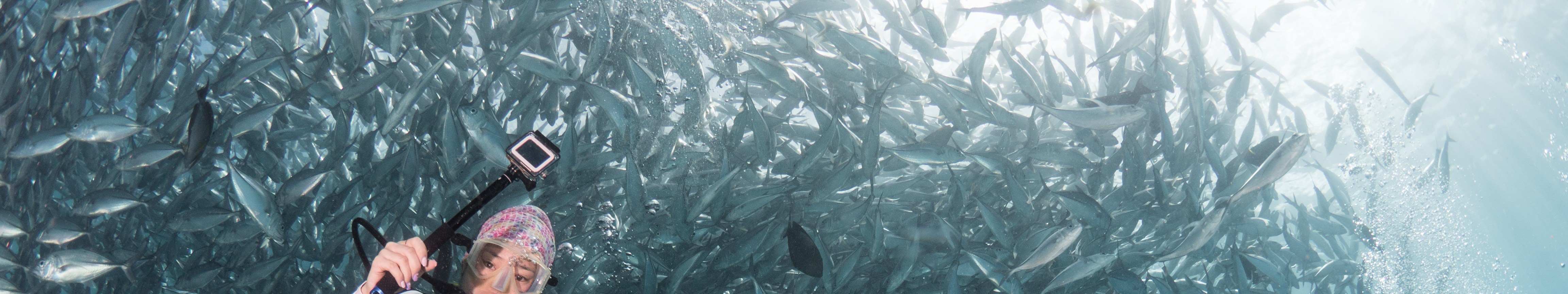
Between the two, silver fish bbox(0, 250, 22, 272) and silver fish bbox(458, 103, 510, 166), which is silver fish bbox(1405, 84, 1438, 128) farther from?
silver fish bbox(0, 250, 22, 272)

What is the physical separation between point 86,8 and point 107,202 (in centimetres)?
113

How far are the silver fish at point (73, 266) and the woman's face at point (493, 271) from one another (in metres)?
3.59

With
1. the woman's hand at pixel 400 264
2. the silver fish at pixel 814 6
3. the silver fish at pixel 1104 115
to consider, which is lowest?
the silver fish at pixel 1104 115

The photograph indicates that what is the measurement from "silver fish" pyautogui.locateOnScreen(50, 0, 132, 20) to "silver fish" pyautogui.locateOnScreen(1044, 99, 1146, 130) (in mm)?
5109

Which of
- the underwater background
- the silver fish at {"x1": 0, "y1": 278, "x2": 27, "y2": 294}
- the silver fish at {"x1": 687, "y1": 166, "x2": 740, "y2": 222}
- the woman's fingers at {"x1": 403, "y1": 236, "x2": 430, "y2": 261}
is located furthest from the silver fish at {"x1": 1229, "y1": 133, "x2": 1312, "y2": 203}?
the silver fish at {"x1": 0, "y1": 278, "x2": 27, "y2": 294}

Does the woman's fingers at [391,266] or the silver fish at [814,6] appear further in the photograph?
the silver fish at [814,6]

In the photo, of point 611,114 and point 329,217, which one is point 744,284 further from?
point 329,217

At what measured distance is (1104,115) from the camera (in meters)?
3.81

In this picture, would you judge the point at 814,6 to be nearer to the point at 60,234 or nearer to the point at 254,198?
the point at 254,198

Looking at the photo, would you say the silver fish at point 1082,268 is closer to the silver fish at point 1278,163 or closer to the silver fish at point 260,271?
the silver fish at point 1278,163

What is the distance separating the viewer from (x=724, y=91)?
17.0 feet

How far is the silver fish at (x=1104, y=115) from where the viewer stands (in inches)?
149

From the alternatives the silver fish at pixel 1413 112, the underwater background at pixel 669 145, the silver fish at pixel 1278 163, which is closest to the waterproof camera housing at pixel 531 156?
the underwater background at pixel 669 145

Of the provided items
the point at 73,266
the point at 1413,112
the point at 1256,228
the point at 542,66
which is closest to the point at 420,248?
the point at 542,66
